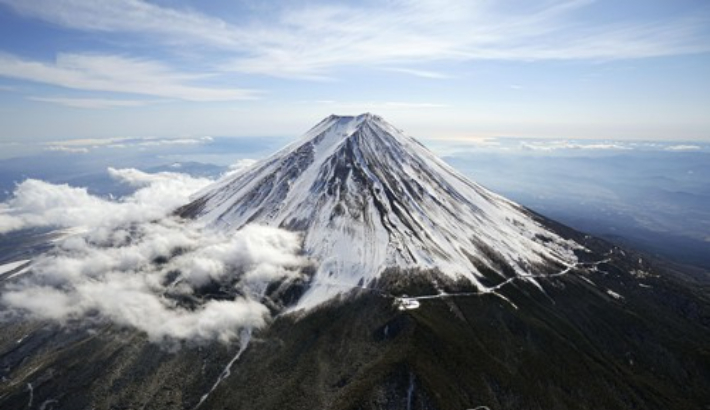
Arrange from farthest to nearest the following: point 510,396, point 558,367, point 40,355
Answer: point 40,355
point 558,367
point 510,396

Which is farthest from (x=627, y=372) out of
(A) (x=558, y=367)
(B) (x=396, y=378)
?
(B) (x=396, y=378)

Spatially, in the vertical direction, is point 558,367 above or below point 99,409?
above

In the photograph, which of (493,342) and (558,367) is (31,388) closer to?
(493,342)

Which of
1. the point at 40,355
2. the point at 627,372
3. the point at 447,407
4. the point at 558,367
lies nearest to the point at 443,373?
the point at 447,407

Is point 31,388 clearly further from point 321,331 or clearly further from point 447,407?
point 447,407

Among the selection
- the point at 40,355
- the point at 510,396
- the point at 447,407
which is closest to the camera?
the point at 447,407

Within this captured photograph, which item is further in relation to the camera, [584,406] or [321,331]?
[321,331]

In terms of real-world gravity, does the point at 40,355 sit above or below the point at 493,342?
below

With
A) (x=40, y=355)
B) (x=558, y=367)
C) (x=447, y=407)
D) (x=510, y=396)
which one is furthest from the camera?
(x=40, y=355)

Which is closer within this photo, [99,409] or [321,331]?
[99,409]
